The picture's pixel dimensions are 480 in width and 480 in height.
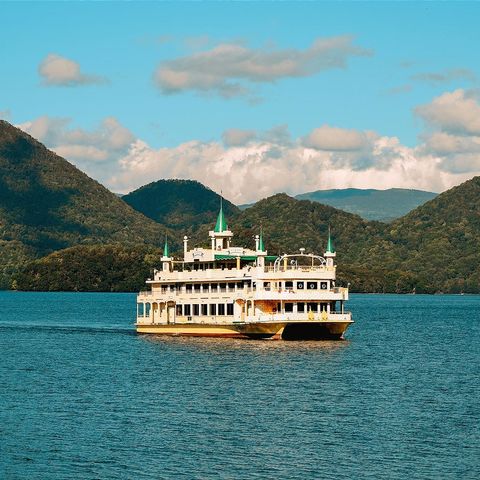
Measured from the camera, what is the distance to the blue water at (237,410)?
50.0 meters

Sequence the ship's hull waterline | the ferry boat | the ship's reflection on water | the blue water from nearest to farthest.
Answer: the blue water
the ship's reflection on water
the ferry boat
the ship's hull waterline

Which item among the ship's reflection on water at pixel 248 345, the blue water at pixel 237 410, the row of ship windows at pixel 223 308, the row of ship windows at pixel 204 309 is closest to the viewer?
the blue water at pixel 237 410

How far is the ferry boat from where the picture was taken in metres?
97.5

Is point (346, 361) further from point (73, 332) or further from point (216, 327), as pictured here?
point (73, 332)

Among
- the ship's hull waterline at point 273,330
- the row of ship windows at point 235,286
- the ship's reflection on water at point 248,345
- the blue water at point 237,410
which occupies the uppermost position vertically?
the row of ship windows at point 235,286

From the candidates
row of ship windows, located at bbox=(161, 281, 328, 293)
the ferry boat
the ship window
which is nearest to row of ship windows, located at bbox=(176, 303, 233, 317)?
the ferry boat

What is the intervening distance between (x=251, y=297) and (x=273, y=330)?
3352 millimetres

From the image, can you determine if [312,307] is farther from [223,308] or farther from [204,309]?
[204,309]

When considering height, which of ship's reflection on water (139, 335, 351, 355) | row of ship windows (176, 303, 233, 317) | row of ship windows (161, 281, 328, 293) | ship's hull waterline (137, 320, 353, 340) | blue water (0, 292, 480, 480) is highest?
row of ship windows (161, 281, 328, 293)

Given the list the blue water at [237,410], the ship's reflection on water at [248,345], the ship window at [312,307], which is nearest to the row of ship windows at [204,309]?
the ship's reflection on water at [248,345]

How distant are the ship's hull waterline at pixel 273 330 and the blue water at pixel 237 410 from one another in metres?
1.23

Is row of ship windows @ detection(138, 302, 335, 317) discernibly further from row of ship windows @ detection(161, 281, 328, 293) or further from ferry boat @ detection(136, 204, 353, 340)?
row of ship windows @ detection(161, 281, 328, 293)

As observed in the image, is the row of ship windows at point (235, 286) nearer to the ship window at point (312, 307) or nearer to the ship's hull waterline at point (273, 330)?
the ship window at point (312, 307)

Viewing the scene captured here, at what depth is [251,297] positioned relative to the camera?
3868 inches
